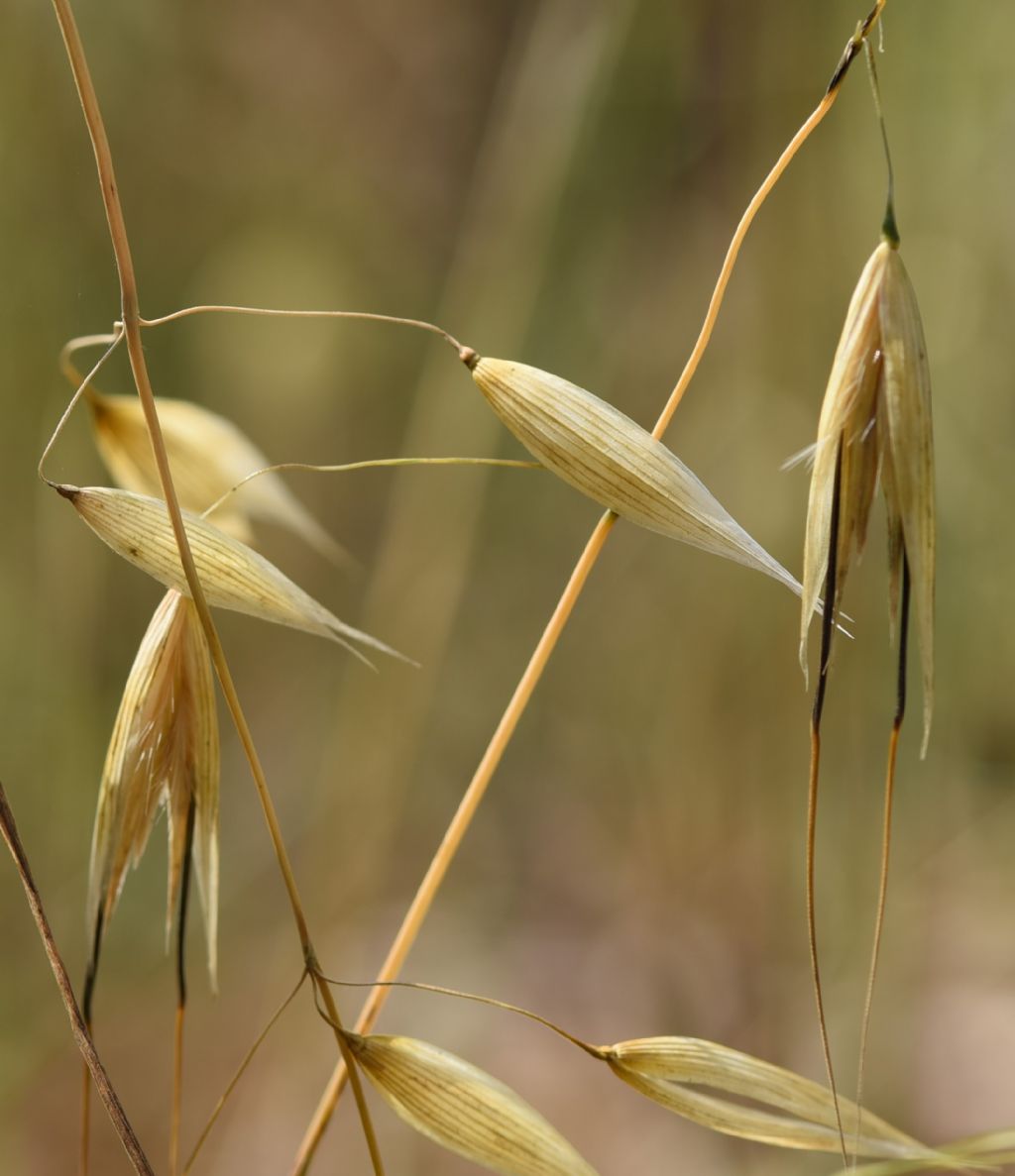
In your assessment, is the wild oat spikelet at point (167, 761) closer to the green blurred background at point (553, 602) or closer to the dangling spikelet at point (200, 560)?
the dangling spikelet at point (200, 560)

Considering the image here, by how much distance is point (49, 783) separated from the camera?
0.72 meters

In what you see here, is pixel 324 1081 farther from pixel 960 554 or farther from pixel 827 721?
pixel 960 554

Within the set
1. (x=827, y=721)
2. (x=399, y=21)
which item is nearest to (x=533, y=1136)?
(x=827, y=721)

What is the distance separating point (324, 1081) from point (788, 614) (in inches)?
22.2

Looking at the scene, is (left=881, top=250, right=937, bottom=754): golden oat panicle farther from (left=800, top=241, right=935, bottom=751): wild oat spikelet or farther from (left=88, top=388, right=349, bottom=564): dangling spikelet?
(left=88, top=388, right=349, bottom=564): dangling spikelet

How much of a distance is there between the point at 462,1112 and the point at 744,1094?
6cm

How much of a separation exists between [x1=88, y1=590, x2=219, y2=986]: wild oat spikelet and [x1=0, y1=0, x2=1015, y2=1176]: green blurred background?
0.40 metres

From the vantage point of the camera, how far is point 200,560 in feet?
0.69

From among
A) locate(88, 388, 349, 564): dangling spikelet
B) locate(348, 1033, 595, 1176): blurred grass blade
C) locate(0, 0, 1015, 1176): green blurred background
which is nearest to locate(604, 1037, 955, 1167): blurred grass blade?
locate(348, 1033, 595, 1176): blurred grass blade

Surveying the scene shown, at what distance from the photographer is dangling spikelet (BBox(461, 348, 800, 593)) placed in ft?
0.64

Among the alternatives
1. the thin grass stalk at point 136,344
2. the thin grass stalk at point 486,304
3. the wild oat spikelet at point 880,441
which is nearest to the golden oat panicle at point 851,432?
the wild oat spikelet at point 880,441

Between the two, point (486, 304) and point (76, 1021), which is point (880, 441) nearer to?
point (76, 1021)

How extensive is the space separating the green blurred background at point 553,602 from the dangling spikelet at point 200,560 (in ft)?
1.36

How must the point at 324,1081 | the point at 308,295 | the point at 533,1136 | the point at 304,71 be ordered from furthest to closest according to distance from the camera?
1. the point at 304,71
2. the point at 308,295
3. the point at 324,1081
4. the point at 533,1136
